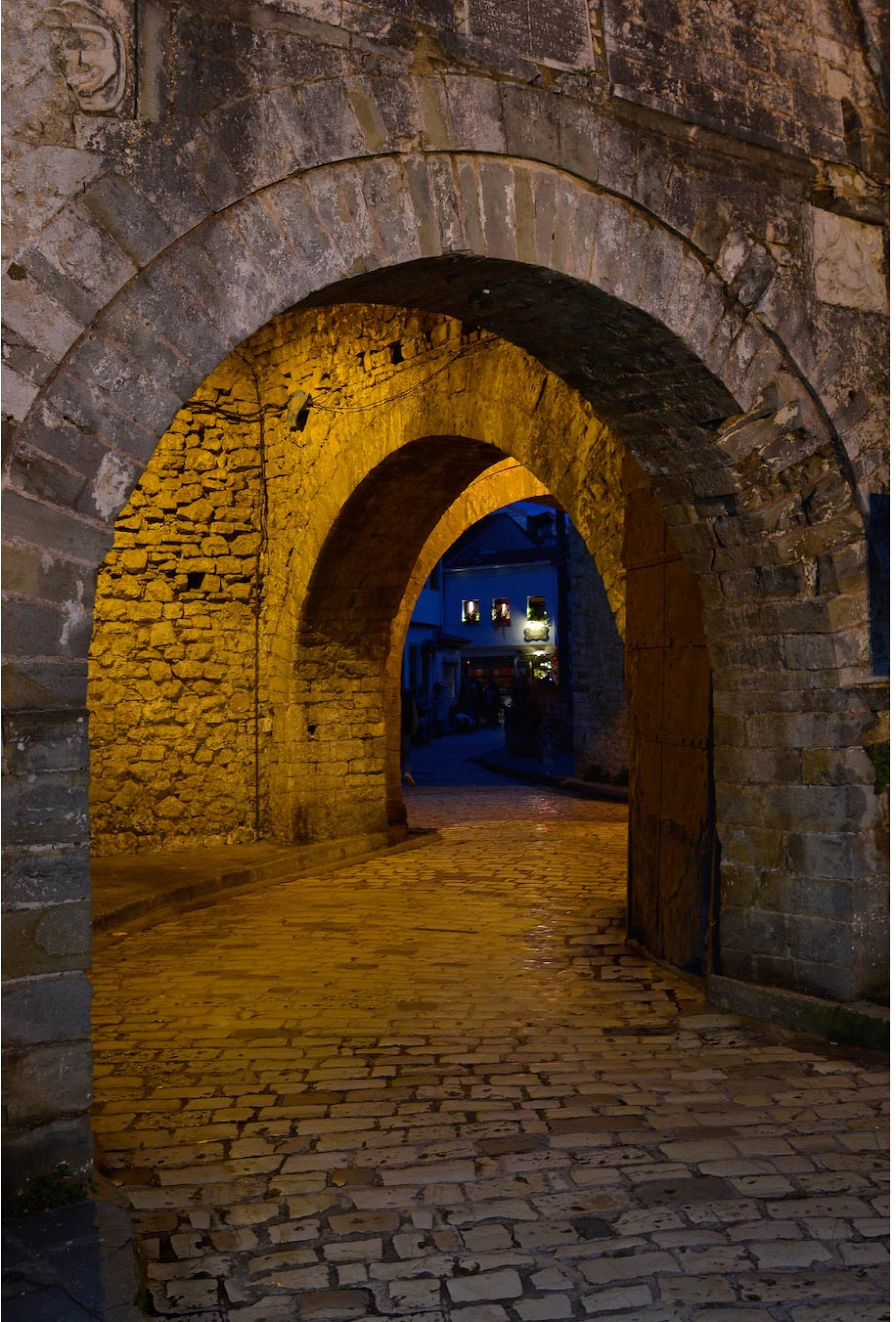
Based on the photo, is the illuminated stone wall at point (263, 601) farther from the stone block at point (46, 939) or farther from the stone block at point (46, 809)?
the stone block at point (46, 939)

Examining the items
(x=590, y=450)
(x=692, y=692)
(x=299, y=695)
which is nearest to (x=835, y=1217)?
(x=692, y=692)

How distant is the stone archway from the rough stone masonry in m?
0.01

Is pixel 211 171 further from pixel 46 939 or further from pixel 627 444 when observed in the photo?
pixel 627 444

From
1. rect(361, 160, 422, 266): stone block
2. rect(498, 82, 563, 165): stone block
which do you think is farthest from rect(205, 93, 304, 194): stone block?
rect(498, 82, 563, 165): stone block

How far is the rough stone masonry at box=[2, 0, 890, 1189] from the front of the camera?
120 inches

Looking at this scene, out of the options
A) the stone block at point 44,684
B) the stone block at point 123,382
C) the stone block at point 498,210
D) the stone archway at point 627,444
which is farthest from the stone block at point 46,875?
the stone block at point 498,210

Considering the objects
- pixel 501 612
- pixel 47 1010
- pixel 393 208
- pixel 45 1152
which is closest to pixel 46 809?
pixel 47 1010

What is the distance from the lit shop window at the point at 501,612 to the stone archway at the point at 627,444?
35.0 meters

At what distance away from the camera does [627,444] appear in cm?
500

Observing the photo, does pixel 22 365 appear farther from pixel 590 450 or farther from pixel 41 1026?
pixel 590 450

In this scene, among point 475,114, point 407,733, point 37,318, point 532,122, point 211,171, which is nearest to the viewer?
point 37,318

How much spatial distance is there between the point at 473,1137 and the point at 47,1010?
144 centimetres

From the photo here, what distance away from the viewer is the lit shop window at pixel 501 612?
40188mm

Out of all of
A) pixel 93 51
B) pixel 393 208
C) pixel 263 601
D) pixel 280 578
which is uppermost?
pixel 93 51
